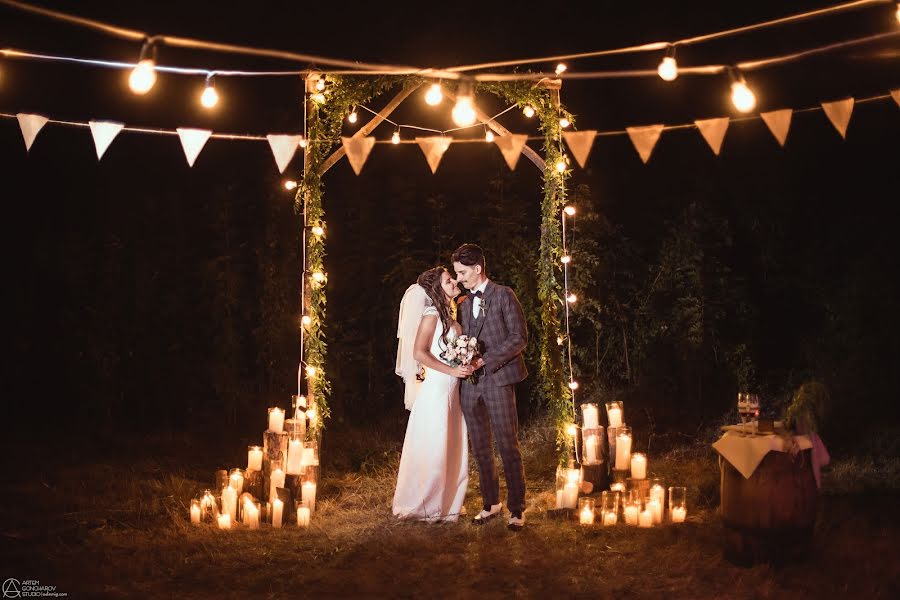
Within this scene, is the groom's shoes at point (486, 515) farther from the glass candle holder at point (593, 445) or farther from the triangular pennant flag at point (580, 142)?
the triangular pennant flag at point (580, 142)

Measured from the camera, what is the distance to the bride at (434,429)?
5555mm

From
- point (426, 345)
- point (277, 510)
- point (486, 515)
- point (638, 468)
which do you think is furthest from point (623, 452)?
point (277, 510)

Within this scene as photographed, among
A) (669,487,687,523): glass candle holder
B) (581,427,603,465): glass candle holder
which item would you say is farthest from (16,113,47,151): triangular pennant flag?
(669,487,687,523): glass candle holder

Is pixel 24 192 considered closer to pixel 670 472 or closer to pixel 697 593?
pixel 670 472

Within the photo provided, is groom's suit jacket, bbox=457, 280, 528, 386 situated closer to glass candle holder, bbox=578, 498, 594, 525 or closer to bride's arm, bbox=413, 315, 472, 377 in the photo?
bride's arm, bbox=413, 315, 472, 377

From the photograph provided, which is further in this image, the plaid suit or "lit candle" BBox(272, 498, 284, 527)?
"lit candle" BBox(272, 498, 284, 527)

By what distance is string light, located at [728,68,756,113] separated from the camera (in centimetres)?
446

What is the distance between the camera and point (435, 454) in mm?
5664

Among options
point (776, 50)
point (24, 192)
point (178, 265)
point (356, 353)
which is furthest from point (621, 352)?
point (24, 192)

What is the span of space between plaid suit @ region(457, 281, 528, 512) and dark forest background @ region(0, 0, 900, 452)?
4.14 metres

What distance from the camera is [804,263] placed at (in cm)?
1090

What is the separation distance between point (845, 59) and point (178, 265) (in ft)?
29.4

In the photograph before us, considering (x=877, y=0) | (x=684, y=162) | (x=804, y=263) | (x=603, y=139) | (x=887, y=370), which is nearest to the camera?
(x=877, y=0)

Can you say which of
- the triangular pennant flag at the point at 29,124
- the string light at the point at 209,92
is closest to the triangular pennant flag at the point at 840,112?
the string light at the point at 209,92
